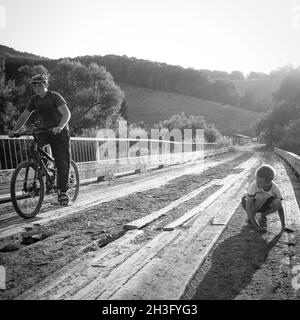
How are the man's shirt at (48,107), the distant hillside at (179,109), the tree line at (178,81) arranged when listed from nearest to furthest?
the man's shirt at (48,107)
the distant hillside at (179,109)
the tree line at (178,81)

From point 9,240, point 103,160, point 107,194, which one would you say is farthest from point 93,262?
point 103,160

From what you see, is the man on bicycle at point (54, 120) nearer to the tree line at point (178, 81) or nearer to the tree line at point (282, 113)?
the tree line at point (282, 113)

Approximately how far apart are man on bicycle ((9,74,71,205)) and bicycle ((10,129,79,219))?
15 cm

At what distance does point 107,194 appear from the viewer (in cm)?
794

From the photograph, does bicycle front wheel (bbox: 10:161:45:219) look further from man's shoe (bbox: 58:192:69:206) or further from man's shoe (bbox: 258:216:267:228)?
man's shoe (bbox: 258:216:267:228)

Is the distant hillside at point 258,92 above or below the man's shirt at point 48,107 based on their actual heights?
above

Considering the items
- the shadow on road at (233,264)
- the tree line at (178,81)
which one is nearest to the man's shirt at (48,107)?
the shadow on road at (233,264)

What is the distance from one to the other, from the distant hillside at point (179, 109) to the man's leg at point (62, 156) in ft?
312

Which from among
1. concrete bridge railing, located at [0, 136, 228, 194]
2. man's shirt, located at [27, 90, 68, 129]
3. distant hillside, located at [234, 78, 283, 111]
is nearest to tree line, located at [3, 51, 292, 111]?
distant hillside, located at [234, 78, 283, 111]

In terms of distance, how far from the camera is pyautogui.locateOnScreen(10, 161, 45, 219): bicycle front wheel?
17.2ft

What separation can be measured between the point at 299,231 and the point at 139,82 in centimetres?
13261

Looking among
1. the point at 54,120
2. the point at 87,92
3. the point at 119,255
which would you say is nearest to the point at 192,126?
the point at 87,92

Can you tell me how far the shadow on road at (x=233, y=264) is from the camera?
9.06 feet

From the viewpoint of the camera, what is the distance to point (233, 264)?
3395mm
